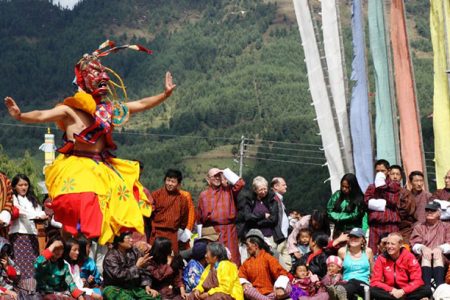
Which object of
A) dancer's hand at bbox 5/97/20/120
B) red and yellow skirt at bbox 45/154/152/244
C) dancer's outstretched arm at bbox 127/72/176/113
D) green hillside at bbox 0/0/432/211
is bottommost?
green hillside at bbox 0/0/432/211

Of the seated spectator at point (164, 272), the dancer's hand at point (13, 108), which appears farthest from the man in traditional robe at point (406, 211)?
the dancer's hand at point (13, 108)

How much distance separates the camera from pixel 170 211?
45.3ft

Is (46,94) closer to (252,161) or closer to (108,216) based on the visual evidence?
(252,161)

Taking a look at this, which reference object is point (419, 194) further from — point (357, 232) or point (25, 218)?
point (25, 218)

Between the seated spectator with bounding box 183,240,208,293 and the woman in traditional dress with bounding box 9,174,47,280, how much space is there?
152 cm

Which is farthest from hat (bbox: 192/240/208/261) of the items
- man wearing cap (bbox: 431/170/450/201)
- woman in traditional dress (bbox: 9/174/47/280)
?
man wearing cap (bbox: 431/170/450/201)

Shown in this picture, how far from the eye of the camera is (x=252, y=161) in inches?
3339

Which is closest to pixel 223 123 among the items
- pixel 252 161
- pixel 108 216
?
pixel 252 161

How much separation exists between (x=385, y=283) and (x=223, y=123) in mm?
93685

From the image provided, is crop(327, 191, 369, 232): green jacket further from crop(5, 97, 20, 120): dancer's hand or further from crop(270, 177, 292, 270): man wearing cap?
crop(5, 97, 20, 120): dancer's hand

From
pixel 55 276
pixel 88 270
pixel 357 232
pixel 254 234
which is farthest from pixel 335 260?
pixel 55 276

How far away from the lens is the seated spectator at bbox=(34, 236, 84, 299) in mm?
11492

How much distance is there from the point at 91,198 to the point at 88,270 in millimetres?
1378

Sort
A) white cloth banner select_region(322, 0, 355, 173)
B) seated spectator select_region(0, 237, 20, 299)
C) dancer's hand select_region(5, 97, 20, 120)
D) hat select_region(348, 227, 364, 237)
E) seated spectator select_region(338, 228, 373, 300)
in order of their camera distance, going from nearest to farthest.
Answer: dancer's hand select_region(5, 97, 20, 120) → seated spectator select_region(0, 237, 20, 299) → seated spectator select_region(338, 228, 373, 300) → hat select_region(348, 227, 364, 237) → white cloth banner select_region(322, 0, 355, 173)
